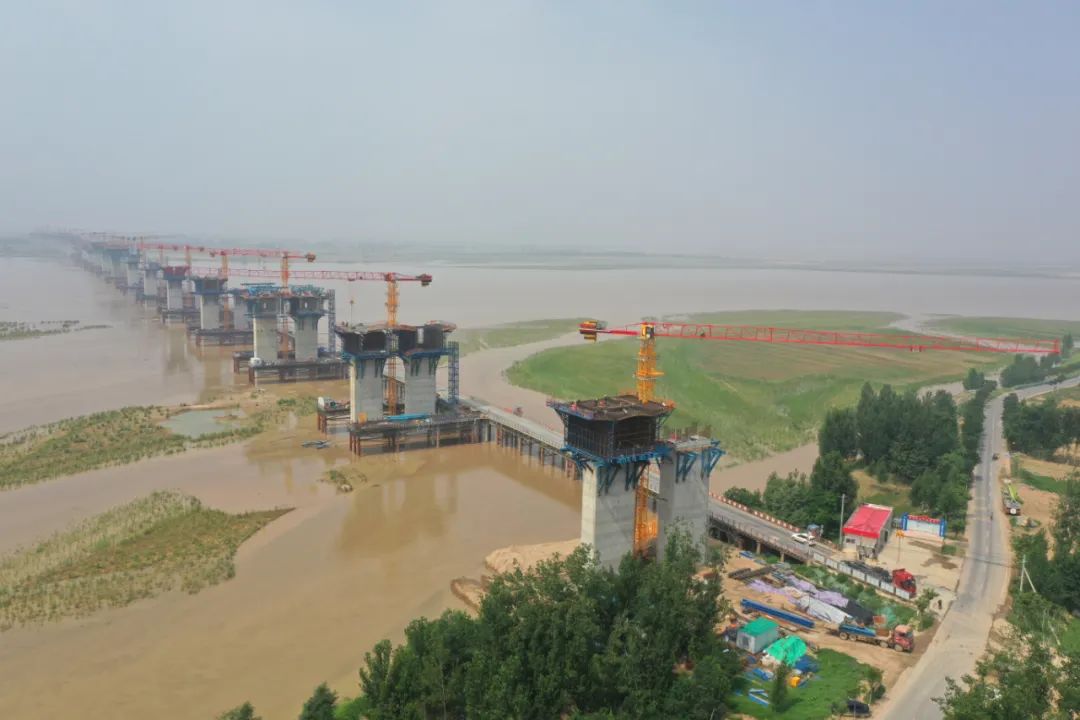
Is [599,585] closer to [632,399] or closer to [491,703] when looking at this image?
[491,703]

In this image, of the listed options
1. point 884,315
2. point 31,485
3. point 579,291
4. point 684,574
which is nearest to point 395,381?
point 31,485

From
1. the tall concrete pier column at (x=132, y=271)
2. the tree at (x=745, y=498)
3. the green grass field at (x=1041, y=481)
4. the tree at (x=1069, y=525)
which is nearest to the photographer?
the tree at (x=1069, y=525)

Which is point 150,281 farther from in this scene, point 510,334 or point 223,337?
point 510,334

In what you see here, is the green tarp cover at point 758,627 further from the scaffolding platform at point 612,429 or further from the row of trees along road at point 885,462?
the row of trees along road at point 885,462

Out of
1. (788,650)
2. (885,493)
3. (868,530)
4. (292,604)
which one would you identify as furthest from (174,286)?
(788,650)

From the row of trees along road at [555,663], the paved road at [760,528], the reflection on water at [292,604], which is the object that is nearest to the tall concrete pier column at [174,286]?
the reflection on water at [292,604]
